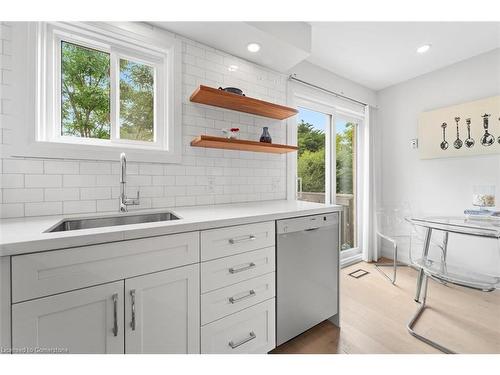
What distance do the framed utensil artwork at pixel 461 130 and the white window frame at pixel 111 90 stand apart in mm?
3060

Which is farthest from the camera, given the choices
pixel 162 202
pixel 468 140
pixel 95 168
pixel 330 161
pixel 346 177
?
pixel 346 177

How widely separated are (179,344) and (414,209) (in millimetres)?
3279

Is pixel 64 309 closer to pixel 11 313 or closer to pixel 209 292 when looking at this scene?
pixel 11 313

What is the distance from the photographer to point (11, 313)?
0.79m

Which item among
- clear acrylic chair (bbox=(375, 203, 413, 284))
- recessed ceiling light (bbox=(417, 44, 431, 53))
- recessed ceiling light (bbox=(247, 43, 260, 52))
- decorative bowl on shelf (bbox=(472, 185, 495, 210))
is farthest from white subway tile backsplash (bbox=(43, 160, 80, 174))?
decorative bowl on shelf (bbox=(472, 185, 495, 210))

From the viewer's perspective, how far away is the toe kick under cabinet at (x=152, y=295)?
83 cm

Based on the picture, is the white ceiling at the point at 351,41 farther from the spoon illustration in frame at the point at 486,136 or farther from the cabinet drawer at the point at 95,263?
the cabinet drawer at the point at 95,263

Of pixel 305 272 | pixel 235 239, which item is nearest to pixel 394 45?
pixel 305 272

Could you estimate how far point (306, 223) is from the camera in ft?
5.19

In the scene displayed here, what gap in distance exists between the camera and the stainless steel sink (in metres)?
1.29

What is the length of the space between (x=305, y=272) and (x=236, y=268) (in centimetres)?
59

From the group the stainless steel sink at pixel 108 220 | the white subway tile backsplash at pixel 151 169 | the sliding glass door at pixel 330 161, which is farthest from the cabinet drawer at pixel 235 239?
the sliding glass door at pixel 330 161

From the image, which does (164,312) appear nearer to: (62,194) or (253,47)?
(62,194)
